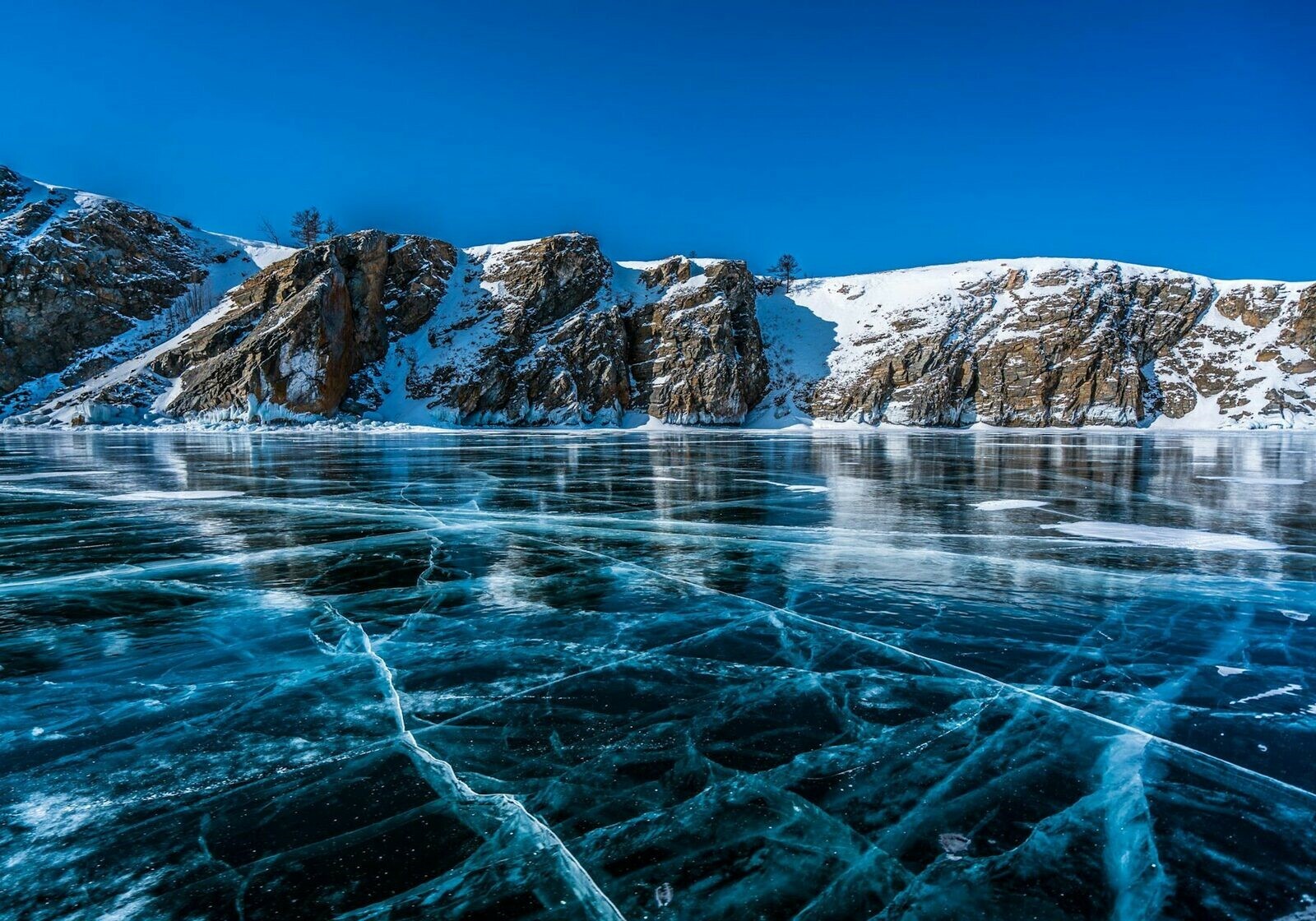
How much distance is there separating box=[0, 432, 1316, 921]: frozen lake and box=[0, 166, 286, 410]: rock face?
67822mm

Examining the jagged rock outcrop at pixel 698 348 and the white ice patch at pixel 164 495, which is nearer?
the white ice patch at pixel 164 495

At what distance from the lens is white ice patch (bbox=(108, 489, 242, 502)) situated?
1177 cm

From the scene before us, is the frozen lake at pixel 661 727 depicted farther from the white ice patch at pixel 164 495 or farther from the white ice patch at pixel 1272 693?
the white ice patch at pixel 164 495

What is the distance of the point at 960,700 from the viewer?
11.9 feet

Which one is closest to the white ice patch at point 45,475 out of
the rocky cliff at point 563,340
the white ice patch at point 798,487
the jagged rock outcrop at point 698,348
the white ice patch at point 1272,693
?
the white ice patch at point 798,487

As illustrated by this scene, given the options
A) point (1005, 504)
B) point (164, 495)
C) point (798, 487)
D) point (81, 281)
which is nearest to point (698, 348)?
point (798, 487)

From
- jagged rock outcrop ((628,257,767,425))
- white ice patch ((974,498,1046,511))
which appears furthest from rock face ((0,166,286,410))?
white ice patch ((974,498,1046,511))

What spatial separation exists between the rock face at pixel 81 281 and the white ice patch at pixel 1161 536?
73828 mm

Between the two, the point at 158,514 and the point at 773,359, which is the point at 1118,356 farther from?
the point at 158,514

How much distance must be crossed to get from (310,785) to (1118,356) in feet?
241

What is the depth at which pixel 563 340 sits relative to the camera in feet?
199

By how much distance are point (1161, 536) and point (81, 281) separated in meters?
80.3

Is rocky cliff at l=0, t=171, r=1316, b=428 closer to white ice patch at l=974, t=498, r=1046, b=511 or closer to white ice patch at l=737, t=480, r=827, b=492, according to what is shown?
white ice patch at l=737, t=480, r=827, b=492

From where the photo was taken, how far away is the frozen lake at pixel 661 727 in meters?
2.27
